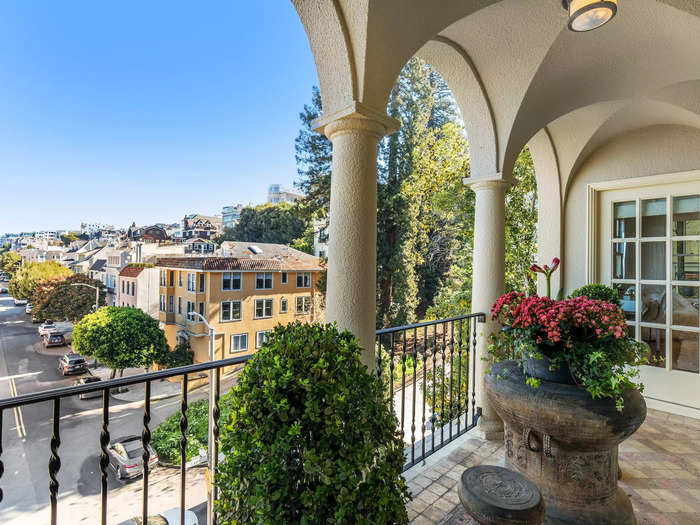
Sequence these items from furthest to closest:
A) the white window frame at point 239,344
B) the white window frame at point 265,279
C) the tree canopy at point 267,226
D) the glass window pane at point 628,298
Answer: the tree canopy at point 267,226
the white window frame at point 265,279
the white window frame at point 239,344
the glass window pane at point 628,298

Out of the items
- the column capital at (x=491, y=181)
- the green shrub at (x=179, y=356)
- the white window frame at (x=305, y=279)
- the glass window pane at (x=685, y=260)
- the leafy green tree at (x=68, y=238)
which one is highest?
the leafy green tree at (x=68, y=238)

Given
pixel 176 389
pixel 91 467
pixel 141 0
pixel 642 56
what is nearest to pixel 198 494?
pixel 91 467

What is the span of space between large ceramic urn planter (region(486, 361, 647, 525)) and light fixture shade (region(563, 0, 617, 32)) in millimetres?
1798

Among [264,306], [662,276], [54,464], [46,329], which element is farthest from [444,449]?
[46,329]

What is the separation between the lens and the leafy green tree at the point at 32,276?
69.9ft

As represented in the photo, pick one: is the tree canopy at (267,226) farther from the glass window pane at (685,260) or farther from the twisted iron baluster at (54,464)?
the twisted iron baluster at (54,464)

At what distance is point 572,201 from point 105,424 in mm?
4577

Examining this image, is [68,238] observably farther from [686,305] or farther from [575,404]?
[686,305]

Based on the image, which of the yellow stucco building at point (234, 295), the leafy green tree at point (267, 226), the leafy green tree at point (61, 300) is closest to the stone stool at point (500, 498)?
the yellow stucco building at point (234, 295)

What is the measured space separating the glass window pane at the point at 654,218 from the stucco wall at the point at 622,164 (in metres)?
0.30

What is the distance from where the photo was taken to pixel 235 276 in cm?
1622

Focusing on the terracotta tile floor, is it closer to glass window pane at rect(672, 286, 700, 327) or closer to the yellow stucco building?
glass window pane at rect(672, 286, 700, 327)

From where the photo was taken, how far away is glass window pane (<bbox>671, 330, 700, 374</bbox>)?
323 centimetres

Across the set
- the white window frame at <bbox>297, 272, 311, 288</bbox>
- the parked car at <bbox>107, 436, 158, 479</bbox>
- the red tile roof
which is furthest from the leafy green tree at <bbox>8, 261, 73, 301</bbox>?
the parked car at <bbox>107, 436, 158, 479</bbox>
